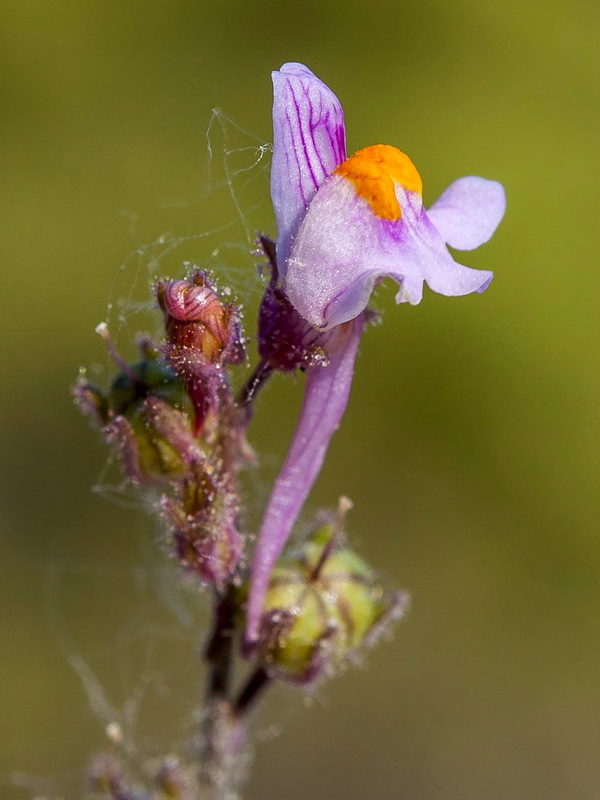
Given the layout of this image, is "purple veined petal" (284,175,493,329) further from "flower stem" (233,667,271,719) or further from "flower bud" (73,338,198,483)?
"flower stem" (233,667,271,719)

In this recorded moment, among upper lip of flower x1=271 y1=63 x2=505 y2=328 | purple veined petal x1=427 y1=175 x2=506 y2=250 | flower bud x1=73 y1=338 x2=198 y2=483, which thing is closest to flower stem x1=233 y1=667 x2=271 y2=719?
flower bud x1=73 y1=338 x2=198 y2=483

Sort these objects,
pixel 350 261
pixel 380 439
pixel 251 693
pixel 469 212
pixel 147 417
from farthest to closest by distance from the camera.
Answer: pixel 380 439 → pixel 251 693 → pixel 469 212 → pixel 147 417 → pixel 350 261

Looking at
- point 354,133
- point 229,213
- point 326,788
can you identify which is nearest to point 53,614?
point 326,788

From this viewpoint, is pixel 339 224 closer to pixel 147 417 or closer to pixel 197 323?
pixel 197 323

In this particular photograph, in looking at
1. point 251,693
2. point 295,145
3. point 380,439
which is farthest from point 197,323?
point 380,439

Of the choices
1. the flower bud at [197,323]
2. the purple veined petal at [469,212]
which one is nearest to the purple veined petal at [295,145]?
the flower bud at [197,323]

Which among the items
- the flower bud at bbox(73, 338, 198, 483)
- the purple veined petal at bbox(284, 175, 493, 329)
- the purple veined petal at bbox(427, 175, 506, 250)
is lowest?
the flower bud at bbox(73, 338, 198, 483)
